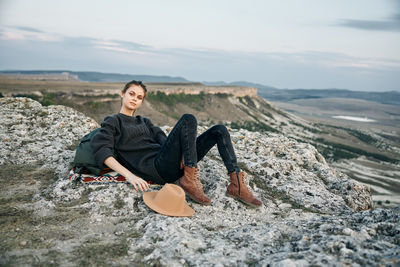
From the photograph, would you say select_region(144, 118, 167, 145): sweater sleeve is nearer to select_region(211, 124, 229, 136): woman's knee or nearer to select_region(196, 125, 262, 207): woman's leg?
select_region(196, 125, 262, 207): woman's leg

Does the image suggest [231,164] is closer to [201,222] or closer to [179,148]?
[179,148]

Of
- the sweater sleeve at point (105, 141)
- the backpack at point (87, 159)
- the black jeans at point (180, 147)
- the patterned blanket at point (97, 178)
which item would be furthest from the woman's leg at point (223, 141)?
the backpack at point (87, 159)

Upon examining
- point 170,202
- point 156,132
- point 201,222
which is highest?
point 156,132

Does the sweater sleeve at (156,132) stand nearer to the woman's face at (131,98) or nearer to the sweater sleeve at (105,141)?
the woman's face at (131,98)

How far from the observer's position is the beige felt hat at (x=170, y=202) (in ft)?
11.7

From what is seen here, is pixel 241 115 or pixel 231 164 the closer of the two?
pixel 231 164

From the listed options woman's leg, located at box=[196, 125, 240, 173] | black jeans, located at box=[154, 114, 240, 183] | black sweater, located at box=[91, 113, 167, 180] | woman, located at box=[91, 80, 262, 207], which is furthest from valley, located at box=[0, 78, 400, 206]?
black sweater, located at box=[91, 113, 167, 180]

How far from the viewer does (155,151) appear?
14.2 ft

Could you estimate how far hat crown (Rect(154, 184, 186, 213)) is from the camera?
3566 mm

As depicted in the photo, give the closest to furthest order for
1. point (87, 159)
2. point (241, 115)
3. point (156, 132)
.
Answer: point (87, 159), point (156, 132), point (241, 115)

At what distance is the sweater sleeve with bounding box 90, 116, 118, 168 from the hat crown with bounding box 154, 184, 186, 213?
87 cm

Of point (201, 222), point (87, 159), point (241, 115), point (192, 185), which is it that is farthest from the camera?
point (241, 115)

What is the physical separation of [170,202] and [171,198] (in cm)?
6

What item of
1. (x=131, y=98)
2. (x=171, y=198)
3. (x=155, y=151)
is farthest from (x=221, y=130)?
(x=131, y=98)
